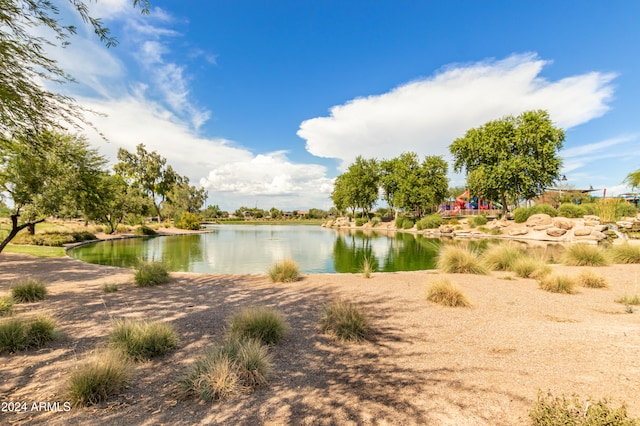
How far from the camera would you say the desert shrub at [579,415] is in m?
2.22

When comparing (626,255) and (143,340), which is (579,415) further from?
(626,255)

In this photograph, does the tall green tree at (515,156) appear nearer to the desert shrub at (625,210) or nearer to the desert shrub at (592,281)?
the desert shrub at (625,210)

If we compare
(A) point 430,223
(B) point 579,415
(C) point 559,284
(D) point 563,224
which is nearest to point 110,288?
(B) point 579,415

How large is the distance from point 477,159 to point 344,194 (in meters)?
25.5

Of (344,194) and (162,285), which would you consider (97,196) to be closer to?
(162,285)

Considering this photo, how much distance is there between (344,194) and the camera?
57906 mm

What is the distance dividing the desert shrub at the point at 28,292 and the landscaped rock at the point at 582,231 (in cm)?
2989

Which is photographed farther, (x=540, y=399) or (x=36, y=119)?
(x=36, y=119)

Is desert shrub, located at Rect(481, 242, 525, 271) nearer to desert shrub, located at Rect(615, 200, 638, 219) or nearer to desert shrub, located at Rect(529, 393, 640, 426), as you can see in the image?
desert shrub, located at Rect(529, 393, 640, 426)

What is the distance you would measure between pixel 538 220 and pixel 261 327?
3118 centimetres

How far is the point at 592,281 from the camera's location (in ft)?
26.3

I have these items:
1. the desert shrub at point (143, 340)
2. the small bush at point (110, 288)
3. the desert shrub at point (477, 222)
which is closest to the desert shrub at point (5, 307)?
the small bush at point (110, 288)

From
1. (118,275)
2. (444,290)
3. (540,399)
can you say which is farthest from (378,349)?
(118,275)

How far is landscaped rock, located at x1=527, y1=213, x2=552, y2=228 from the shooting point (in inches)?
1074
